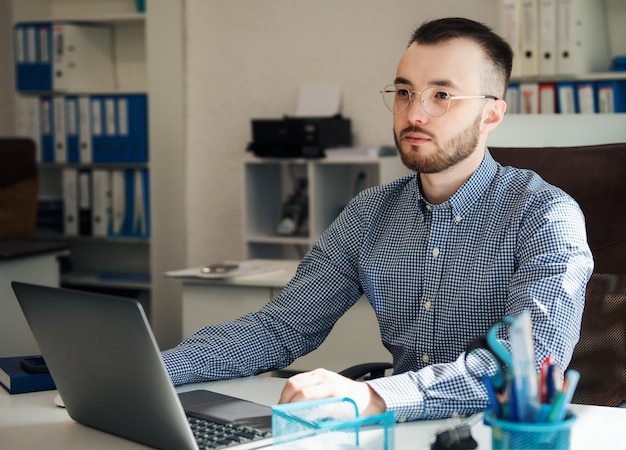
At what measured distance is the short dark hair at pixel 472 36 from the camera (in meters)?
1.78

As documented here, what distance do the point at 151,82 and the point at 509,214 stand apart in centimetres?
358

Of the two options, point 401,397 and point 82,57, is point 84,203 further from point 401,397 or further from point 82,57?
point 401,397

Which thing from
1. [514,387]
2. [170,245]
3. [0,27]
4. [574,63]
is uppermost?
[0,27]

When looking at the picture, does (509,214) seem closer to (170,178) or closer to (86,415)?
(86,415)

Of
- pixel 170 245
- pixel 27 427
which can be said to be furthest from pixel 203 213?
pixel 27 427

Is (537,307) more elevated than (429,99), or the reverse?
(429,99)

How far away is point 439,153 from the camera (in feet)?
5.73

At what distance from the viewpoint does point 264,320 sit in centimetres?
180

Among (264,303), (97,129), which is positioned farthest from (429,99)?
(97,129)

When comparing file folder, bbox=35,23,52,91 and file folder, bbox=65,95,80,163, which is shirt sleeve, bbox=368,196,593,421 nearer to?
file folder, bbox=65,95,80,163

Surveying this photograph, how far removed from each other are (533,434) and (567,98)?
10.3ft

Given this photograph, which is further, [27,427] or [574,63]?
[574,63]

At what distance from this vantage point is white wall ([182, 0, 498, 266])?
4.57 m

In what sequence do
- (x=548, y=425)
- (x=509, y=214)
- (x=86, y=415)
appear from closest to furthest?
(x=548, y=425), (x=86, y=415), (x=509, y=214)
